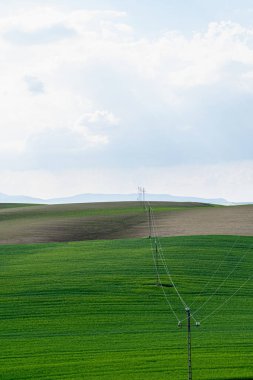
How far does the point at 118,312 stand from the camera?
31.3 m

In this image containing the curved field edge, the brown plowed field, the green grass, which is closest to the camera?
the green grass

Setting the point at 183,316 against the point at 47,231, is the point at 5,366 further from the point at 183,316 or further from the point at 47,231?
the point at 47,231

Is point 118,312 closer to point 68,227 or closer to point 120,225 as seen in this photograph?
point 68,227

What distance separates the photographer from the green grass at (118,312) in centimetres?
2292

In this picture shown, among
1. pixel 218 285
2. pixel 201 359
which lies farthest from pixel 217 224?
pixel 201 359

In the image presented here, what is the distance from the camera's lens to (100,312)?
103 feet

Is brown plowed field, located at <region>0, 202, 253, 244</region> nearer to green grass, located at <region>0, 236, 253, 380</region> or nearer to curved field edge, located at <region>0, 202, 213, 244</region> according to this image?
curved field edge, located at <region>0, 202, 213, 244</region>

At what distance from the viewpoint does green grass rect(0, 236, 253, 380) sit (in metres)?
22.9

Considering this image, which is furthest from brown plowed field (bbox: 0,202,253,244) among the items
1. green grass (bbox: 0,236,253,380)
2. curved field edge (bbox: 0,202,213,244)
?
green grass (bbox: 0,236,253,380)

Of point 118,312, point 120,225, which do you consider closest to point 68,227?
point 120,225

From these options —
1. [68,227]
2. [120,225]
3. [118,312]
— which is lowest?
[118,312]

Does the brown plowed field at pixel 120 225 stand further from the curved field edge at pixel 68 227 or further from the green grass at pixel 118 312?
the green grass at pixel 118 312

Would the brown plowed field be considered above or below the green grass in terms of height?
above

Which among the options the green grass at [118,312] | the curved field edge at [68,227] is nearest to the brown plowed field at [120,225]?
the curved field edge at [68,227]
